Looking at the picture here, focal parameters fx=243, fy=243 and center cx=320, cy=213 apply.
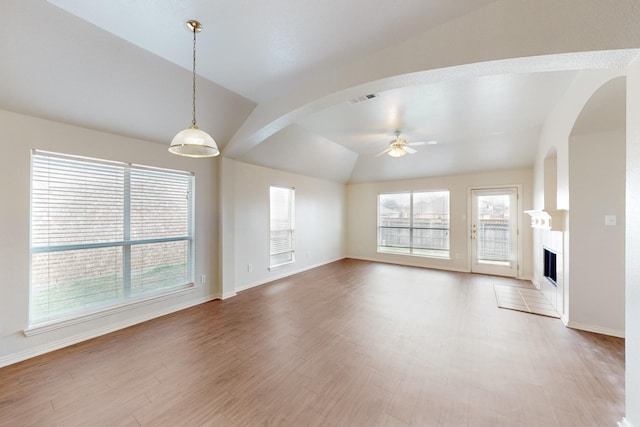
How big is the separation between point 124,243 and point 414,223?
6.58 m

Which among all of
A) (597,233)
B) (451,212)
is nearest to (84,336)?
(597,233)

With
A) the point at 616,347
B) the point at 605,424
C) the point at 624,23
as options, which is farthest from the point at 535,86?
the point at 605,424

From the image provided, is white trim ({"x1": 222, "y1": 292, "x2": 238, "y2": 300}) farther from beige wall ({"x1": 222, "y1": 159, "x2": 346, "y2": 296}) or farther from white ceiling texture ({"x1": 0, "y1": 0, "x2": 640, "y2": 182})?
white ceiling texture ({"x1": 0, "y1": 0, "x2": 640, "y2": 182})

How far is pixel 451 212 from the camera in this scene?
641 centimetres

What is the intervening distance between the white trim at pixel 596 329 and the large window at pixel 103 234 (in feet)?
17.7

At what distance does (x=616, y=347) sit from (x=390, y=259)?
4807 millimetres

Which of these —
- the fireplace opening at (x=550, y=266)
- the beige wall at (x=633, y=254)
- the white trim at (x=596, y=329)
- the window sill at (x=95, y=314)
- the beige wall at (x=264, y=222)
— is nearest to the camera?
the beige wall at (x=633, y=254)

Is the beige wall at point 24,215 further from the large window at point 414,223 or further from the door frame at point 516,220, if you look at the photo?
the door frame at point 516,220

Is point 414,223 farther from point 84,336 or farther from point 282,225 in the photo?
point 84,336

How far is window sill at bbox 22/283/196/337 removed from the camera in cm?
256

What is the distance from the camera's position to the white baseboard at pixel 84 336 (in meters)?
2.43

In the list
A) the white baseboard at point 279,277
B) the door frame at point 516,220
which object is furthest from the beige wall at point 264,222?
the door frame at point 516,220

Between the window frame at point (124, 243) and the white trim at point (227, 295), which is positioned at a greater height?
the window frame at point (124, 243)

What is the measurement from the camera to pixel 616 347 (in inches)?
103
